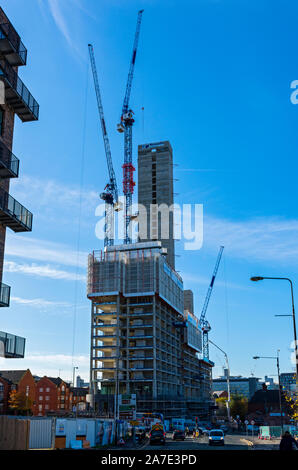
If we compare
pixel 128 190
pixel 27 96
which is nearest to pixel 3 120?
pixel 27 96

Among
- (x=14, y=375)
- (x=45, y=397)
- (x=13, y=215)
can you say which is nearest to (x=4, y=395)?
(x=14, y=375)

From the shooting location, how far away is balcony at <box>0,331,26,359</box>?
28.9 meters

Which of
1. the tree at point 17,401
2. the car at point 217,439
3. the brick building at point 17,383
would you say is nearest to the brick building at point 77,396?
the brick building at point 17,383

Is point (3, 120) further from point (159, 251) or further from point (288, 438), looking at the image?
point (159, 251)

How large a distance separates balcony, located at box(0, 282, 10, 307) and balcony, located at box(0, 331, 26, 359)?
179 cm

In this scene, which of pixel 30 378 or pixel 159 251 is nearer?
pixel 30 378

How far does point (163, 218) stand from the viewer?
17038 centimetres

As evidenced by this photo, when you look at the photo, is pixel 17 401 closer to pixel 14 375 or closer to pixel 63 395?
pixel 14 375

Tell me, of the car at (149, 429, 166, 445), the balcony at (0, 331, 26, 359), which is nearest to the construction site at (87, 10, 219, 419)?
the car at (149, 429, 166, 445)

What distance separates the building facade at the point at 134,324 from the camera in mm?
119125

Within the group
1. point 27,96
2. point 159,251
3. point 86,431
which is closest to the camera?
point 27,96

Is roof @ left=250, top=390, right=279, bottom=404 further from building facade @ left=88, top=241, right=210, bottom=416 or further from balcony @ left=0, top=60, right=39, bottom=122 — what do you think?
balcony @ left=0, top=60, right=39, bottom=122

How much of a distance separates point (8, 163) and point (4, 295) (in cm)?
844
